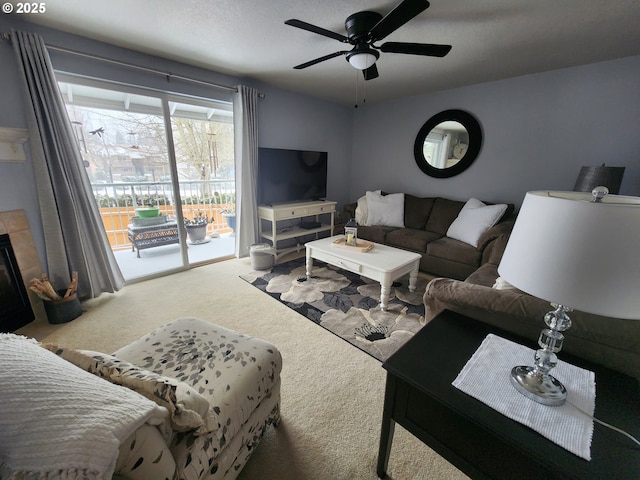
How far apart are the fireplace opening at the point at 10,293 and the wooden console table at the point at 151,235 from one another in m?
1.44

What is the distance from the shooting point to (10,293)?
204 cm

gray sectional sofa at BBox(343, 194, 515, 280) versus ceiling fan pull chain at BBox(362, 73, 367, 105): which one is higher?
ceiling fan pull chain at BBox(362, 73, 367, 105)

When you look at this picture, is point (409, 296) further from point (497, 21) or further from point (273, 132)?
point (273, 132)

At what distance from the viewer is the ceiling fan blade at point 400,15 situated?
53.0 inches

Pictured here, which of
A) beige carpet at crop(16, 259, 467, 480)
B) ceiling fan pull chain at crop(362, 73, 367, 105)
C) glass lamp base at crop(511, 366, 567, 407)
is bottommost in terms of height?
beige carpet at crop(16, 259, 467, 480)

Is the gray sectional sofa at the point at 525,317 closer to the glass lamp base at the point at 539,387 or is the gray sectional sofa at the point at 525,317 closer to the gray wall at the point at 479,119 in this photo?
the glass lamp base at the point at 539,387

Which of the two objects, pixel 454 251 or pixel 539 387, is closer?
pixel 539 387

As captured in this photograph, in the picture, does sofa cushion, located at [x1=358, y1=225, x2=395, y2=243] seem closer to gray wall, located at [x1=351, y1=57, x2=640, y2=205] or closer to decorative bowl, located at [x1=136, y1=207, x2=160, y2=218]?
gray wall, located at [x1=351, y1=57, x2=640, y2=205]

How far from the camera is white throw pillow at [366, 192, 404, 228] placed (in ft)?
12.3

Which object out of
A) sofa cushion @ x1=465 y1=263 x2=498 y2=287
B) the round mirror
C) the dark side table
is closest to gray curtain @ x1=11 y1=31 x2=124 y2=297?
the dark side table

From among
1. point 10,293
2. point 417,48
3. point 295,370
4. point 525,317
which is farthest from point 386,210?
point 10,293

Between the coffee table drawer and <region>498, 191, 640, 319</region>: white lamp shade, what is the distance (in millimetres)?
1801

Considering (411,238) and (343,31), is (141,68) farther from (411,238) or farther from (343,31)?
(411,238)

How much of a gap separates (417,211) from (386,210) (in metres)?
0.44
